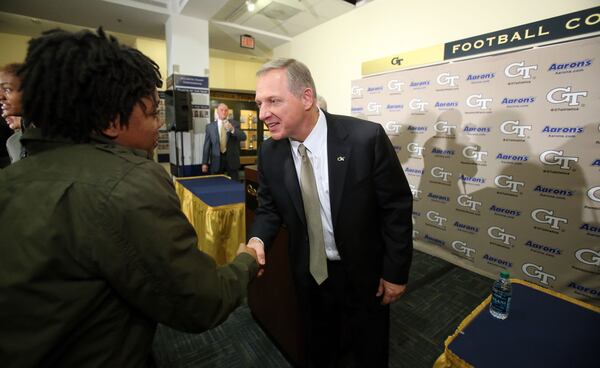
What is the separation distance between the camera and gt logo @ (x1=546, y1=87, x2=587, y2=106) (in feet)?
7.52

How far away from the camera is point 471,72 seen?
9.43 ft

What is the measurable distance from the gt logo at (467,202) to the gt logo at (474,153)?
410 millimetres

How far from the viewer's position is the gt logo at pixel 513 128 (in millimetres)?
2604

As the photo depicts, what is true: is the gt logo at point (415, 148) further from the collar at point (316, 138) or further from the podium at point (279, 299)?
the collar at point (316, 138)

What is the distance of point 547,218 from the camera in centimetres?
254

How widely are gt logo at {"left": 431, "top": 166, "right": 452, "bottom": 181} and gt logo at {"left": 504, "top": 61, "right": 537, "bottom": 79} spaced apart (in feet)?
3.56

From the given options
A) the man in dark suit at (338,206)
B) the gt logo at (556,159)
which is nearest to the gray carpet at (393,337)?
the man in dark suit at (338,206)

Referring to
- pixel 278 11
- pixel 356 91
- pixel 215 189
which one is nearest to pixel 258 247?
pixel 215 189

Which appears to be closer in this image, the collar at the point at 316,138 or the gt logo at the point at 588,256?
the collar at the point at 316,138

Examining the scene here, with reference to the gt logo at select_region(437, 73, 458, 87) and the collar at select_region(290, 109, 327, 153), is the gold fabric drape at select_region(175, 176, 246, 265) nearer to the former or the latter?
the collar at select_region(290, 109, 327, 153)

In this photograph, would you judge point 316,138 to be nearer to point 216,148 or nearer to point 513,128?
point 513,128

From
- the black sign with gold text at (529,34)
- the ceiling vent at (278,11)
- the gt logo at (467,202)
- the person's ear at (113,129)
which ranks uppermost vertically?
the ceiling vent at (278,11)

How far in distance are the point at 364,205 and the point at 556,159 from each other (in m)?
2.32

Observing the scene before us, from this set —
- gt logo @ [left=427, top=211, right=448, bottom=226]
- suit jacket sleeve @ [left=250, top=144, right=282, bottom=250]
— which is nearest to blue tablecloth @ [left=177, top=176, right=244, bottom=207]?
suit jacket sleeve @ [left=250, top=144, right=282, bottom=250]
